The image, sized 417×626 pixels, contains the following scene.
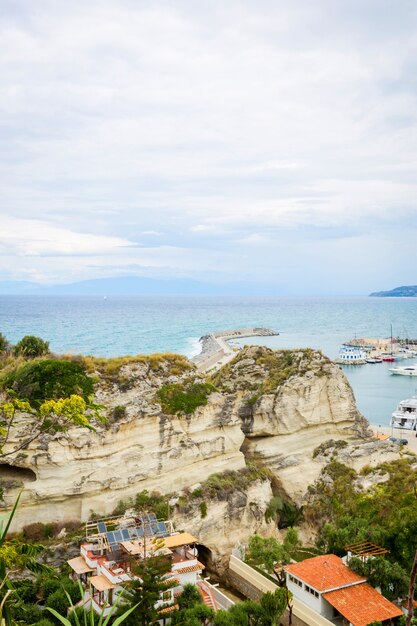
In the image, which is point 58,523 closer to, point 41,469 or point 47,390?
point 41,469

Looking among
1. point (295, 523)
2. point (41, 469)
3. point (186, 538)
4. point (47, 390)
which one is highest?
point (47, 390)

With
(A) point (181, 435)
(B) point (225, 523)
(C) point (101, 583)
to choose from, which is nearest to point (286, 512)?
(B) point (225, 523)

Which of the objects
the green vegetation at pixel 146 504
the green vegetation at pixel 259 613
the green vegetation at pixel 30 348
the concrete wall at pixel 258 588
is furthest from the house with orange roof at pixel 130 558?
the green vegetation at pixel 30 348

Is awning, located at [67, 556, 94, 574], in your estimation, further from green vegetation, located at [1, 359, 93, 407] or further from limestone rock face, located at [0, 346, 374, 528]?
green vegetation, located at [1, 359, 93, 407]

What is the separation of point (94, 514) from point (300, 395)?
12.3 m

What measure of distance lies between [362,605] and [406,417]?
31497mm

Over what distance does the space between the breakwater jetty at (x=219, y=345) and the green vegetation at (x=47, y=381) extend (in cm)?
3124

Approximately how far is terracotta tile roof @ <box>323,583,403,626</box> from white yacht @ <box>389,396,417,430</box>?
3000 cm

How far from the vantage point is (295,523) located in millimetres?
26688

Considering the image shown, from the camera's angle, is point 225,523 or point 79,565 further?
point 225,523

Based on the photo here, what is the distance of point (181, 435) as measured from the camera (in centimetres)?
2456

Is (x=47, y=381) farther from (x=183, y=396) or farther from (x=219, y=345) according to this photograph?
(x=219, y=345)

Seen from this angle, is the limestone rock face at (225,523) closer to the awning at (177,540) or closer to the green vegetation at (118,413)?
the awning at (177,540)

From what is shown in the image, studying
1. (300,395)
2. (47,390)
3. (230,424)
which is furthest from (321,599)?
(47,390)
